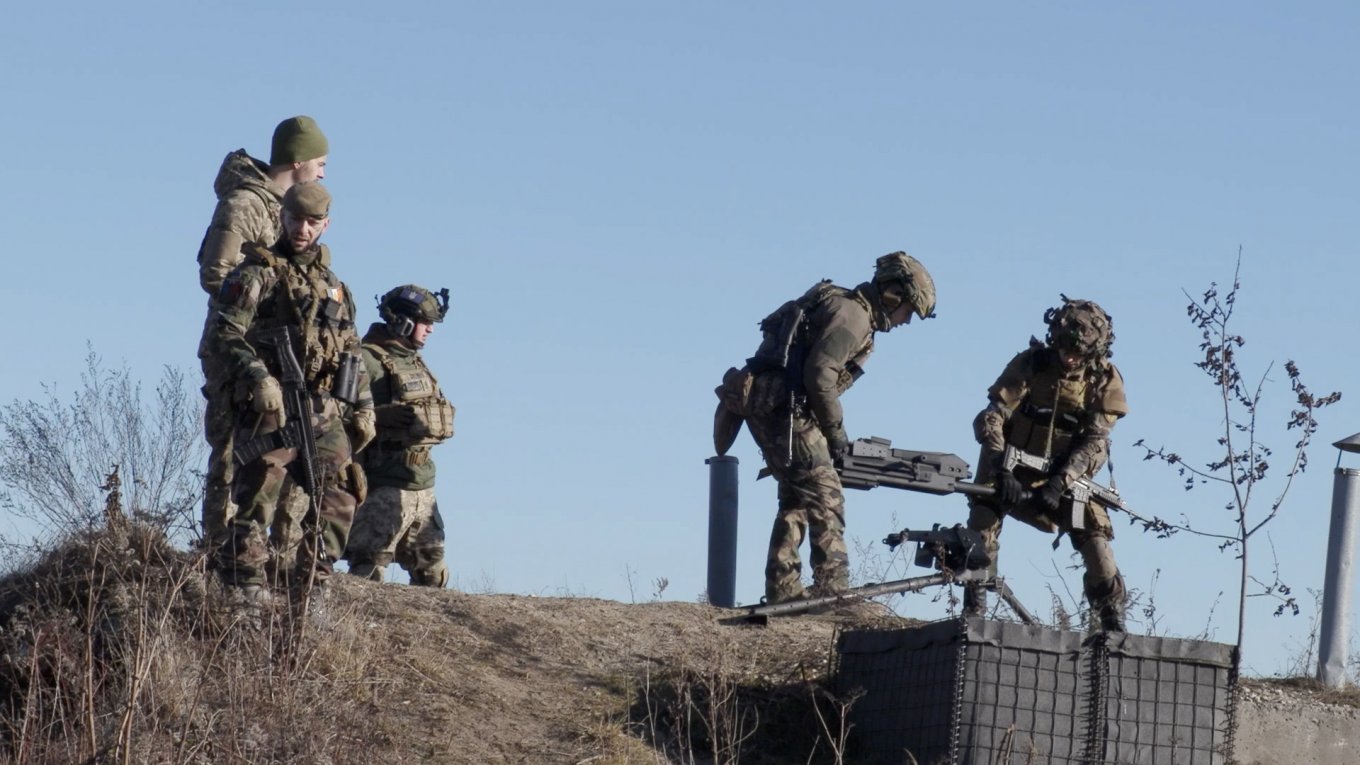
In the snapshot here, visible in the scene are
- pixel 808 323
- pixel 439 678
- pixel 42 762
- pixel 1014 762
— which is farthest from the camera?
pixel 808 323

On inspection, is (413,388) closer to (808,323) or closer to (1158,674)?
(808,323)

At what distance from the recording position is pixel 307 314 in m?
7.74

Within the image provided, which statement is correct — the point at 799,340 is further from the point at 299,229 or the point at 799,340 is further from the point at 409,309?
the point at 299,229

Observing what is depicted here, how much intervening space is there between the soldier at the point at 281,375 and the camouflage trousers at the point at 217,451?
106 mm

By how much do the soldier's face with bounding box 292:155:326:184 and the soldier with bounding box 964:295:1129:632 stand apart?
369cm

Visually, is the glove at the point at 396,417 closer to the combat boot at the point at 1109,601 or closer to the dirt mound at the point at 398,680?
the dirt mound at the point at 398,680

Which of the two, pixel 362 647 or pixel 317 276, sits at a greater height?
pixel 317 276

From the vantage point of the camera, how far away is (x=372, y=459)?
33.2ft

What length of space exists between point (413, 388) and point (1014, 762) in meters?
4.16

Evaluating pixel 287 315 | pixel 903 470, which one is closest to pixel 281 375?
pixel 287 315

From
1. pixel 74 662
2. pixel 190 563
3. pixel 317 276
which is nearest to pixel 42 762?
pixel 74 662

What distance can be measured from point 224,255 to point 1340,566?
5.39 meters

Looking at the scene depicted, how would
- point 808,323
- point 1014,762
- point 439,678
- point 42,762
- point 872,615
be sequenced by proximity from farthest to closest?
1. point 808,323
2. point 872,615
3. point 439,678
4. point 1014,762
5. point 42,762

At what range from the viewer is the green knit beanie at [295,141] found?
8336 mm
